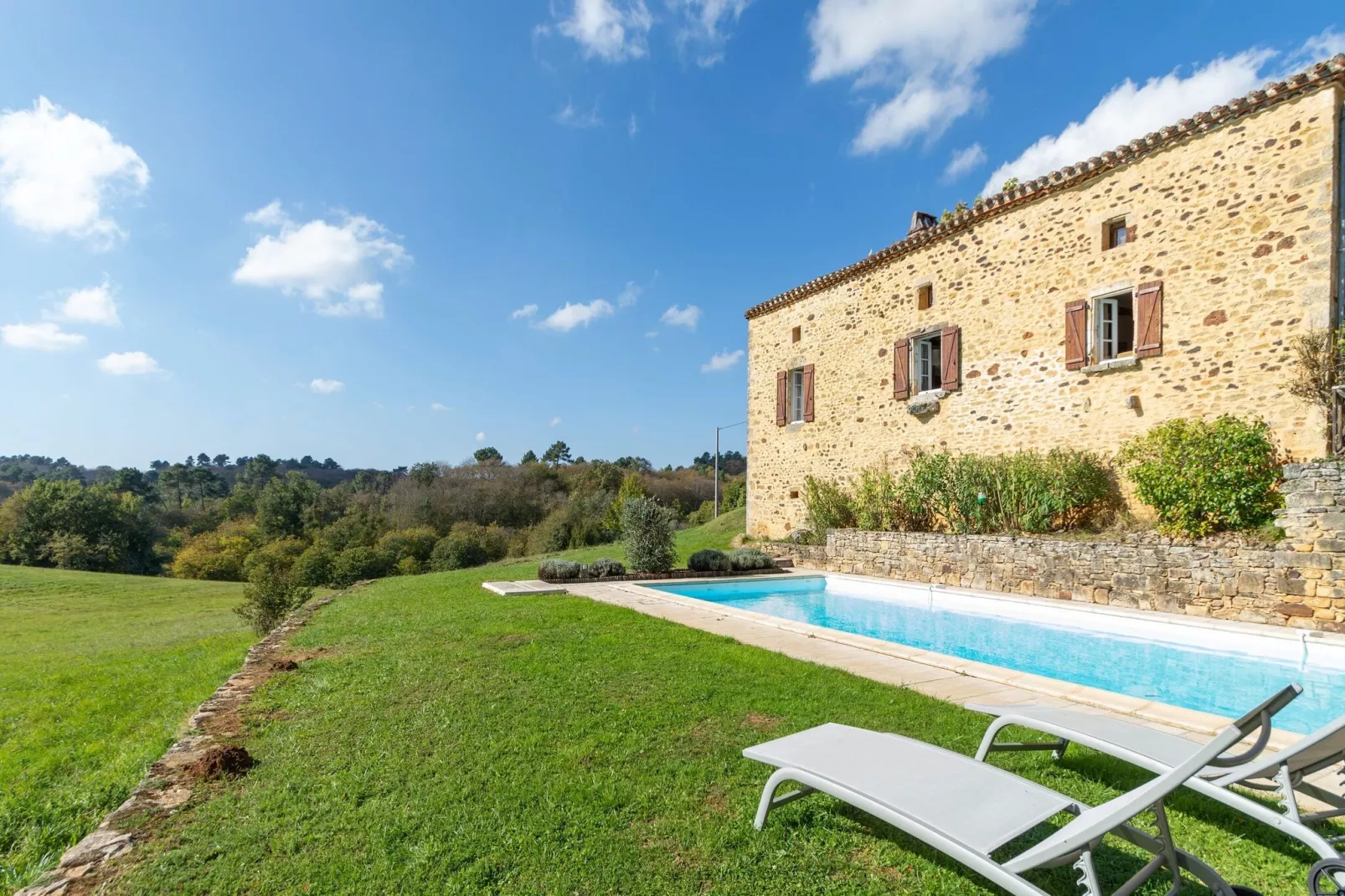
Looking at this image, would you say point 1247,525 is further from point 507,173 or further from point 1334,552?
point 507,173

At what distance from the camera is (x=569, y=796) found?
2.86 metres

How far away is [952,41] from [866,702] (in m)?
9.72

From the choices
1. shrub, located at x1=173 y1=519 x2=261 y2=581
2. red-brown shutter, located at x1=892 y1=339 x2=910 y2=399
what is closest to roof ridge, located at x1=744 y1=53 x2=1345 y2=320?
red-brown shutter, located at x1=892 y1=339 x2=910 y2=399

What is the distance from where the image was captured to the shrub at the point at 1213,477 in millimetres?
8430

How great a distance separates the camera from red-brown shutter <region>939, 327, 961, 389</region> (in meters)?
13.3

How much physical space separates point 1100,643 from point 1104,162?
7.98m

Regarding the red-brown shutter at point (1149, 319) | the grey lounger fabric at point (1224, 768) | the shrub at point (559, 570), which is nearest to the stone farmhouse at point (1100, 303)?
the red-brown shutter at point (1149, 319)

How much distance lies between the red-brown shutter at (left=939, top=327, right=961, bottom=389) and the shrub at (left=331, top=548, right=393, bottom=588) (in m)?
17.2

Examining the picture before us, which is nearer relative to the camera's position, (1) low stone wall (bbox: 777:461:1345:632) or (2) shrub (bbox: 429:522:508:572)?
(1) low stone wall (bbox: 777:461:1345:632)

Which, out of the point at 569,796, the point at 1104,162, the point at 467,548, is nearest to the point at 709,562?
the point at 1104,162

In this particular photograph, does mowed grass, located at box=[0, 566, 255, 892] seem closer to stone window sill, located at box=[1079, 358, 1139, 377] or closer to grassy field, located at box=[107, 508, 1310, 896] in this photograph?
grassy field, located at box=[107, 508, 1310, 896]

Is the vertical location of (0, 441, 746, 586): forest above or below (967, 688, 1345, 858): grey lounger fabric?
below

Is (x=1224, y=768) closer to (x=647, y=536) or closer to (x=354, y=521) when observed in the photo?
(x=647, y=536)

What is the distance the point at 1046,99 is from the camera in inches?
466
